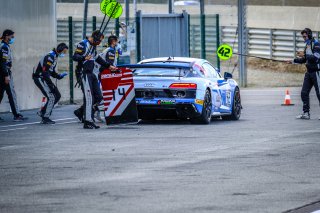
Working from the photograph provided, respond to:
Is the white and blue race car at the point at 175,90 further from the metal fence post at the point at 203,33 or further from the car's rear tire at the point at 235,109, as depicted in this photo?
the metal fence post at the point at 203,33

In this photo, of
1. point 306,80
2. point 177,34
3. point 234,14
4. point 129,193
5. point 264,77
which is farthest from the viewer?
point 234,14

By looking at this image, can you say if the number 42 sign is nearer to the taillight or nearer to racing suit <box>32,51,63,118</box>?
racing suit <box>32,51,63,118</box>

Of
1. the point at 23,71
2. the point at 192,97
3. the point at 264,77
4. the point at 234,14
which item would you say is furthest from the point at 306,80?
the point at 234,14

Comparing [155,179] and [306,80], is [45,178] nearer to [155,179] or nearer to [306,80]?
[155,179]

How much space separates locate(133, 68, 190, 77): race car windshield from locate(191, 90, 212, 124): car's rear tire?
1.98ft

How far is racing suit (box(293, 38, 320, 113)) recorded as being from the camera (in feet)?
77.6

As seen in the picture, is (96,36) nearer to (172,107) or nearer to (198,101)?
(172,107)

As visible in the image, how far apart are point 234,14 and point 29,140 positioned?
4385 cm

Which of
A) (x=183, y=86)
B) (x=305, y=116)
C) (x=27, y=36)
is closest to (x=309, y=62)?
(x=305, y=116)

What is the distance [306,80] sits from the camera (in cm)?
2420

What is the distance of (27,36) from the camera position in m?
28.1

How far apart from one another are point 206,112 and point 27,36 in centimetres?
745

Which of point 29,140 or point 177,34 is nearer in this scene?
point 29,140

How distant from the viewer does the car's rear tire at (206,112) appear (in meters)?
21.8
